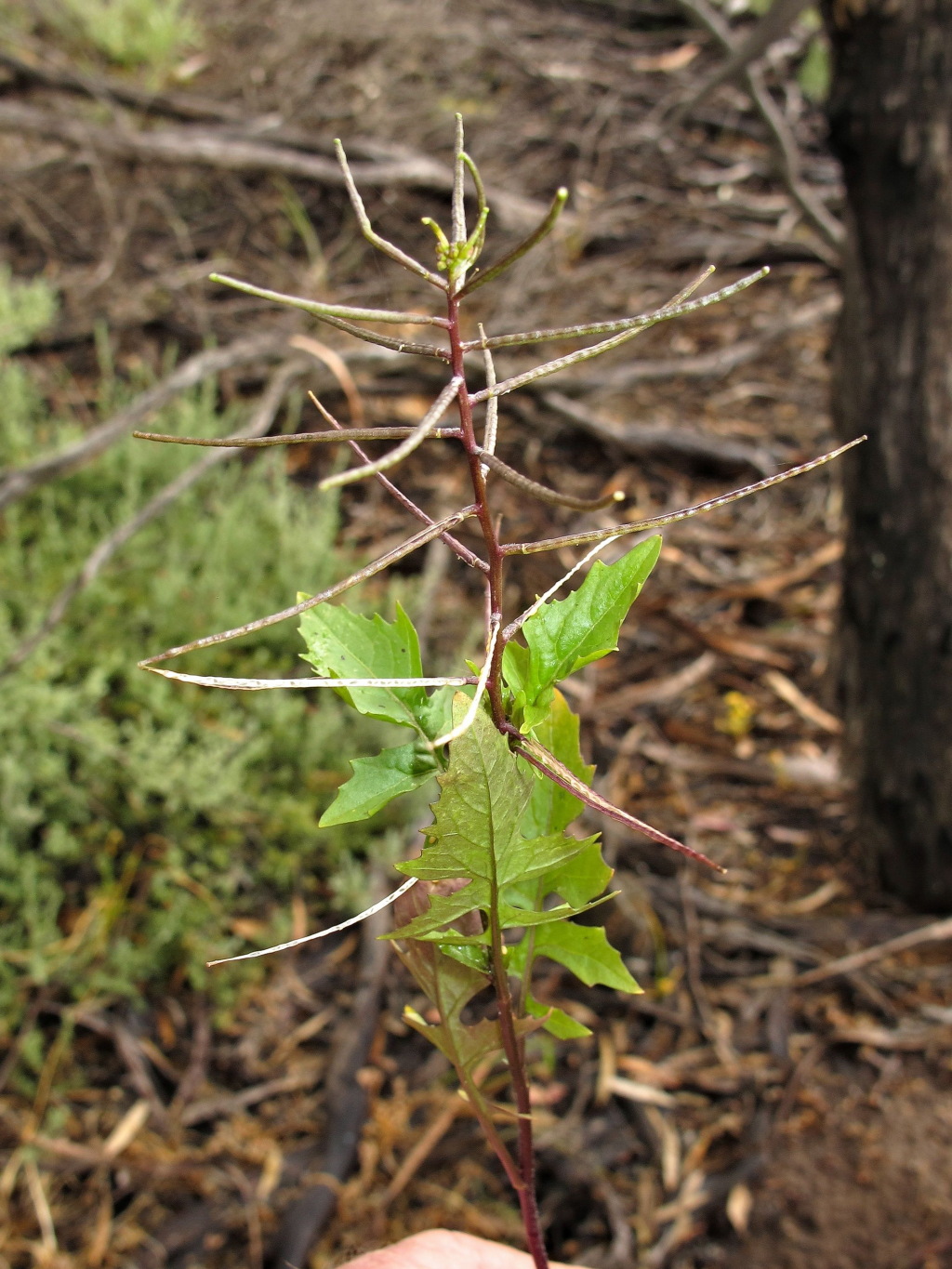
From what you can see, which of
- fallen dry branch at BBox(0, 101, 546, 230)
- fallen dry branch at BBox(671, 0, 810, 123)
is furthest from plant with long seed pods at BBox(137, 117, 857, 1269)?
fallen dry branch at BBox(0, 101, 546, 230)

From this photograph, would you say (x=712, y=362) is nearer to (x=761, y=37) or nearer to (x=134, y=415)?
(x=761, y=37)

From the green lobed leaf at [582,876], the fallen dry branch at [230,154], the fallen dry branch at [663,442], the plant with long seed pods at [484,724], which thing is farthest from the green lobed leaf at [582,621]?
the fallen dry branch at [230,154]

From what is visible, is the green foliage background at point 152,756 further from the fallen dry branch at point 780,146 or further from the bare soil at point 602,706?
the fallen dry branch at point 780,146

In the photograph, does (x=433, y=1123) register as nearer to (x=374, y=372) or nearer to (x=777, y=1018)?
(x=777, y=1018)

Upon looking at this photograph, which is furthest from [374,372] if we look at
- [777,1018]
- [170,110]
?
[777,1018]

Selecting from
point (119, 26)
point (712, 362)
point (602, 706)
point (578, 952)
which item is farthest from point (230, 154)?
point (578, 952)
